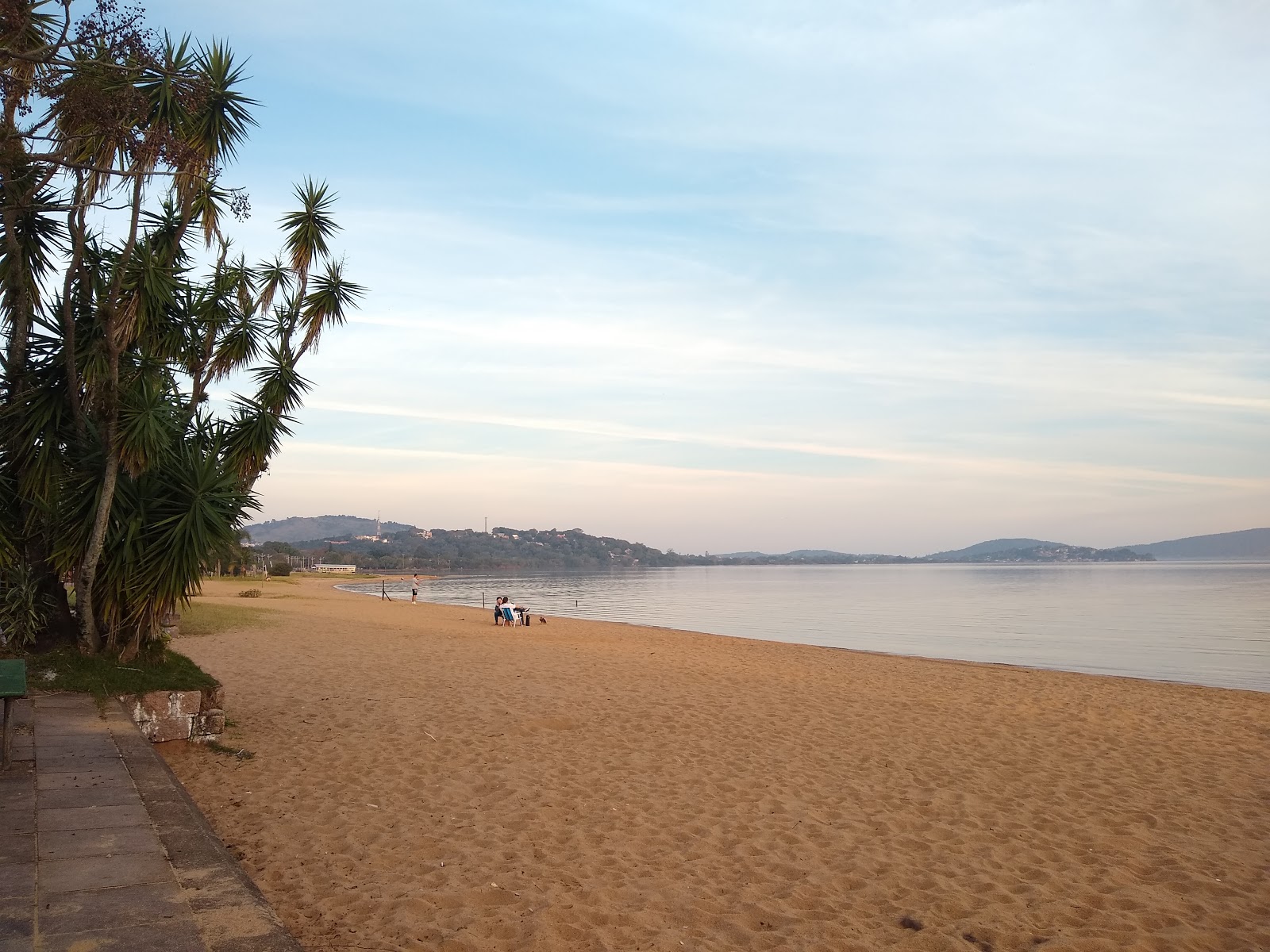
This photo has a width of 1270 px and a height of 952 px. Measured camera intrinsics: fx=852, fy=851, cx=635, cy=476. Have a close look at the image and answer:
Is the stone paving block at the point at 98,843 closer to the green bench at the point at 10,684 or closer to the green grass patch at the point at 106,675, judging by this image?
the green bench at the point at 10,684

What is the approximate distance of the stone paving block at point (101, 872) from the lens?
3375mm

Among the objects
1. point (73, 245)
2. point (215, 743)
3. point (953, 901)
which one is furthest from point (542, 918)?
point (73, 245)

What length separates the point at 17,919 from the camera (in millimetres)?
3049

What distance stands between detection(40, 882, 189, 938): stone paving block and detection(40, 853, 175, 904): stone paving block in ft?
0.19

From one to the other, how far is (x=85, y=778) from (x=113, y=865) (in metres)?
1.55

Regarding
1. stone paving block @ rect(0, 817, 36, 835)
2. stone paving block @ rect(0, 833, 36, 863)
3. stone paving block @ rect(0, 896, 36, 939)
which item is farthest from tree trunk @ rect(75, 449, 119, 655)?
stone paving block @ rect(0, 896, 36, 939)

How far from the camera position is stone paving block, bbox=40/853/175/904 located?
3375mm

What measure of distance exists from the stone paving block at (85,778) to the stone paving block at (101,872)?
1188 millimetres

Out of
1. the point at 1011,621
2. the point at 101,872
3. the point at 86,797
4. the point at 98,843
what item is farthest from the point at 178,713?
the point at 1011,621

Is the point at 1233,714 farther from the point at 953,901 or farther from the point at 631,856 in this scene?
the point at 631,856

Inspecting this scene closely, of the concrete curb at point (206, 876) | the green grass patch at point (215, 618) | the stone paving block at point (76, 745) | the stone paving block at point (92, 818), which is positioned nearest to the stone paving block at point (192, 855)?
the concrete curb at point (206, 876)

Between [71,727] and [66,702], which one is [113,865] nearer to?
[71,727]

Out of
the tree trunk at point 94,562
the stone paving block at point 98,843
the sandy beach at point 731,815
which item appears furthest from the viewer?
the tree trunk at point 94,562

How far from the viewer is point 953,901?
15.3ft
